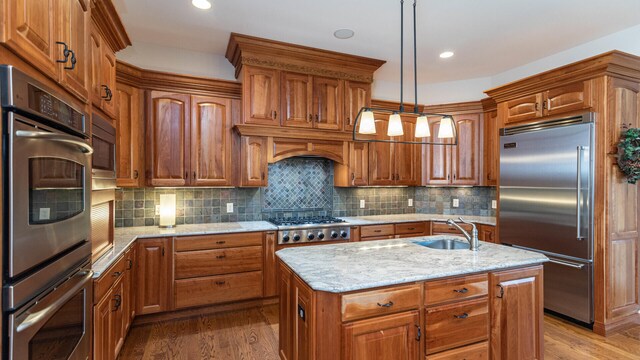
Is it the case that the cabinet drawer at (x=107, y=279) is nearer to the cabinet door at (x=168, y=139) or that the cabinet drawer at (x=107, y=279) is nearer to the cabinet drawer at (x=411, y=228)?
the cabinet door at (x=168, y=139)

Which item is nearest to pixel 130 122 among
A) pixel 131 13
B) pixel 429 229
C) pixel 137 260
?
pixel 131 13

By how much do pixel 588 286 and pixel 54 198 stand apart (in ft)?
13.1

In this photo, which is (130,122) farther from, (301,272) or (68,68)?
(301,272)

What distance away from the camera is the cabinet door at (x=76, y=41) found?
1465mm

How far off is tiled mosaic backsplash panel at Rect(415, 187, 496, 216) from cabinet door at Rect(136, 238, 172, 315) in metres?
3.56

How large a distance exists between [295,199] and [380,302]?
2615 mm

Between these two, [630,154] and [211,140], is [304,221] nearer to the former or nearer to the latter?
[211,140]

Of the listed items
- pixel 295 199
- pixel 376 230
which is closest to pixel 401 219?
pixel 376 230

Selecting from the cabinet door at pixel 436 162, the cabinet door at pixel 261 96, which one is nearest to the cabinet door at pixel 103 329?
the cabinet door at pixel 261 96

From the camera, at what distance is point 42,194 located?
1208 millimetres

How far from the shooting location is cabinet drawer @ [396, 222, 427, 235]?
4.21 m

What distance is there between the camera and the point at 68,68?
1.47m

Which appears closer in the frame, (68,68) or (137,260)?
(68,68)

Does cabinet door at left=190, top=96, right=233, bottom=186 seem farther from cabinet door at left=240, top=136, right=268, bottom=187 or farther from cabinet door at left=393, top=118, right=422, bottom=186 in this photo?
cabinet door at left=393, top=118, right=422, bottom=186
